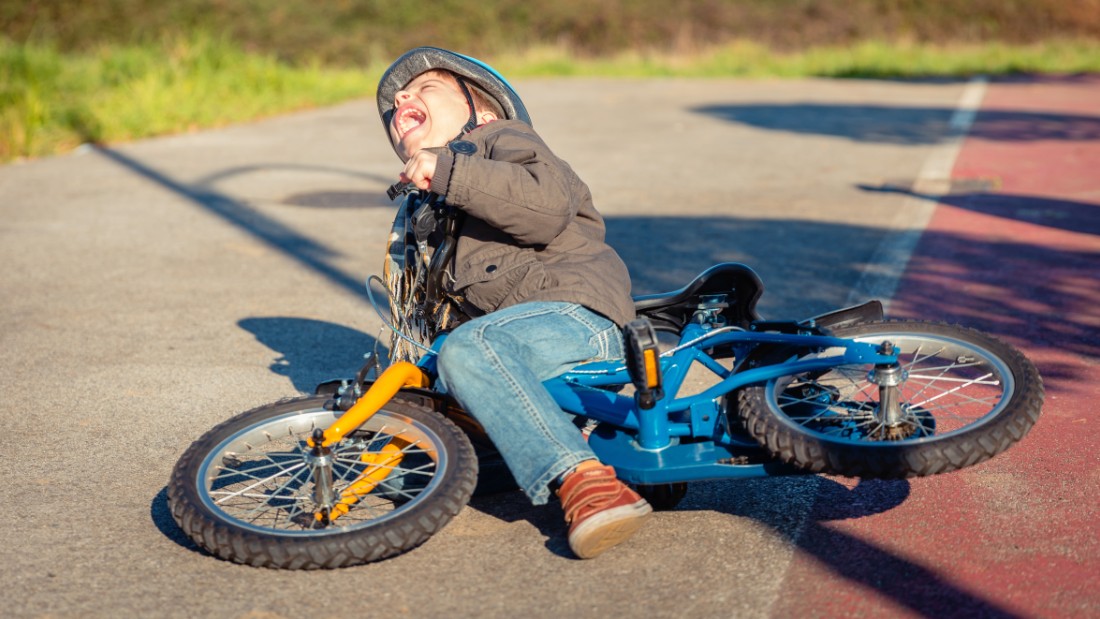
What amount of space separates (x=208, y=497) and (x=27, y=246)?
569 centimetres

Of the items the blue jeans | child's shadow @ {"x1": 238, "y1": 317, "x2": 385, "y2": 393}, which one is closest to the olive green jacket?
the blue jeans

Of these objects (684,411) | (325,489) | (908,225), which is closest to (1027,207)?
(908,225)

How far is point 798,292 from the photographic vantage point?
21.7 feet

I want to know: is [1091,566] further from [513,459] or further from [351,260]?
[351,260]

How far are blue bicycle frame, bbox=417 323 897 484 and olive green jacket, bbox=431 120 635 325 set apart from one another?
26 cm

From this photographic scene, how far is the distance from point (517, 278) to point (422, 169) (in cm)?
51

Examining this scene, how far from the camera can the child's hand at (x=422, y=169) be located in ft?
11.6

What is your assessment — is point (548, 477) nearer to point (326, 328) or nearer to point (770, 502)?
point (770, 502)

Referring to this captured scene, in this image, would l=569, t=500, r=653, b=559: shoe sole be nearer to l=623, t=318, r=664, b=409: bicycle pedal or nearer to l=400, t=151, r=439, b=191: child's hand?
l=623, t=318, r=664, b=409: bicycle pedal

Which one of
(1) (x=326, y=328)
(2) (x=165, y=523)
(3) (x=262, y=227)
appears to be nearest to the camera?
(2) (x=165, y=523)

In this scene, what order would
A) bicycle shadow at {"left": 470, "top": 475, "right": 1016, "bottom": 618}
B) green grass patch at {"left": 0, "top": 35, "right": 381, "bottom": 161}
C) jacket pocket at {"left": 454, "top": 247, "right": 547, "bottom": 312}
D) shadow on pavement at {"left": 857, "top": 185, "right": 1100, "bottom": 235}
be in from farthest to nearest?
1. green grass patch at {"left": 0, "top": 35, "right": 381, "bottom": 161}
2. shadow on pavement at {"left": 857, "top": 185, "right": 1100, "bottom": 235}
3. jacket pocket at {"left": 454, "top": 247, "right": 547, "bottom": 312}
4. bicycle shadow at {"left": 470, "top": 475, "right": 1016, "bottom": 618}

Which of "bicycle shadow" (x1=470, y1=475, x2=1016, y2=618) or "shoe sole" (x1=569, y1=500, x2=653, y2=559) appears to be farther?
"shoe sole" (x1=569, y1=500, x2=653, y2=559)

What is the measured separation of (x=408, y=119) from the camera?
13.3 feet

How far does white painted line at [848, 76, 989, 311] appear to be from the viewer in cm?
661
